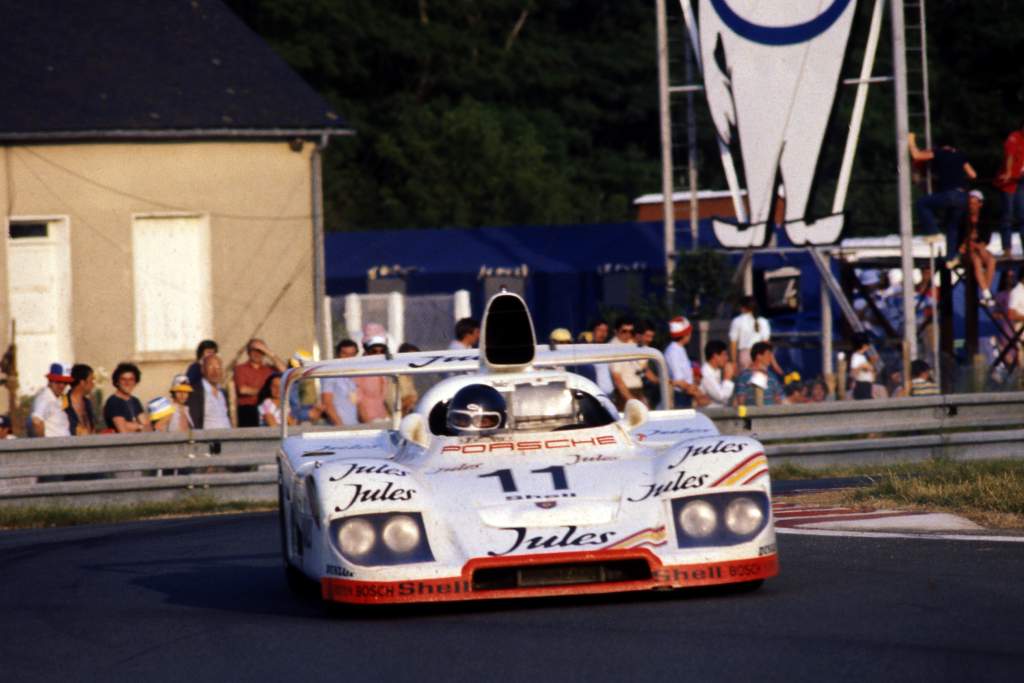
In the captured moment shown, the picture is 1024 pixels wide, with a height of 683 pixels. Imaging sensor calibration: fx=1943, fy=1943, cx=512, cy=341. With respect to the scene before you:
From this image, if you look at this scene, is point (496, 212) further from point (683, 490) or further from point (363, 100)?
point (683, 490)

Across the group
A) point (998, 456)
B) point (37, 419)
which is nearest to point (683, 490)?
point (998, 456)

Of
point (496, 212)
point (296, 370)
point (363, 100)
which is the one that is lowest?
point (296, 370)

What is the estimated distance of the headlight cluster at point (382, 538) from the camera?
27.8 feet

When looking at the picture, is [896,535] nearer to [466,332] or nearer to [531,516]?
[531,516]

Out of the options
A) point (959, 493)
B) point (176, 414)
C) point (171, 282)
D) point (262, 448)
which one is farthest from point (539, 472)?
point (171, 282)

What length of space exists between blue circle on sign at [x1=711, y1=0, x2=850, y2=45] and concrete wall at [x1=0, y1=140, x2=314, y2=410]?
618cm

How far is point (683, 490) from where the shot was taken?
861 centimetres

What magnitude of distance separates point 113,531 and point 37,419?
10.2 feet

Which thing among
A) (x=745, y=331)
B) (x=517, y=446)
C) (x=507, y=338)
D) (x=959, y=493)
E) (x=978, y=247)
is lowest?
(x=959, y=493)

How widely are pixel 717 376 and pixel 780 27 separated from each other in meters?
6.74

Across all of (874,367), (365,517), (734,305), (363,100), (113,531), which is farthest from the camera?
(363,100)

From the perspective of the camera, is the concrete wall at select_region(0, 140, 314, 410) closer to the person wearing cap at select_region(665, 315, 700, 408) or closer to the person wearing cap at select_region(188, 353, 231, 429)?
the person wearing cap at select_region(188, 353, 231, 429)

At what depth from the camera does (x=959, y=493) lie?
41.0ft

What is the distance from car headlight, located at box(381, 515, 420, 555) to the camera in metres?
8.49
